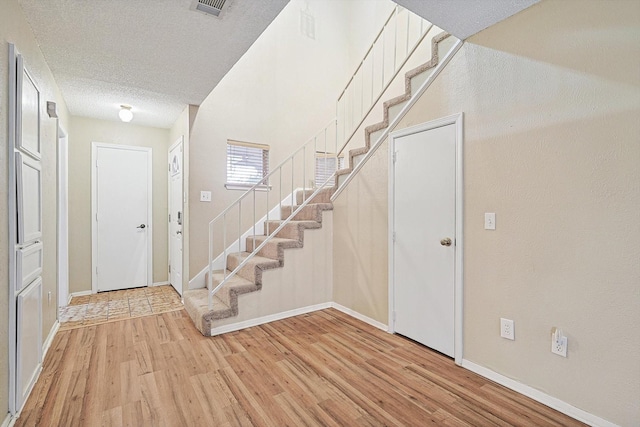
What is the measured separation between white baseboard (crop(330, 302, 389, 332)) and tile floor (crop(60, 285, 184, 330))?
73.8 inches

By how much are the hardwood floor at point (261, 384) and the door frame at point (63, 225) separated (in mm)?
1119

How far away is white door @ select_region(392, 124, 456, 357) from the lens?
2.44 metres

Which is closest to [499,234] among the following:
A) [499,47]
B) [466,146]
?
[466,146]

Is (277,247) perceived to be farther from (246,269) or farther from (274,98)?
(274,98)

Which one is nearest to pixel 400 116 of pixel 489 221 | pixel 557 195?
pixel 489 221

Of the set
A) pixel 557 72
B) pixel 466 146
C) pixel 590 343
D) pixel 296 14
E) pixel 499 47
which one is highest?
pixel 296 14

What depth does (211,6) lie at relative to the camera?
199 centimetres

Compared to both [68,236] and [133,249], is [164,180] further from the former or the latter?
[68,236]

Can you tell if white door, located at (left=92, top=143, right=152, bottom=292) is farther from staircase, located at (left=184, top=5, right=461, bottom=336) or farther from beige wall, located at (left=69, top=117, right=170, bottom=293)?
staircase, located at (left=184, top=5, right=461, bottom=336)

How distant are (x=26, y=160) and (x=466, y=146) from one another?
116 inches

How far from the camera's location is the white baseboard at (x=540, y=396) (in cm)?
170

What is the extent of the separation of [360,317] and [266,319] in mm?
998

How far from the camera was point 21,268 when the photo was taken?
1794mm

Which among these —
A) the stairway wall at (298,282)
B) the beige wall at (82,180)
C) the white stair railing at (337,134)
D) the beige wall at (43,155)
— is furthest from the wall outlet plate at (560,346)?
the beige wall at (82,180)
